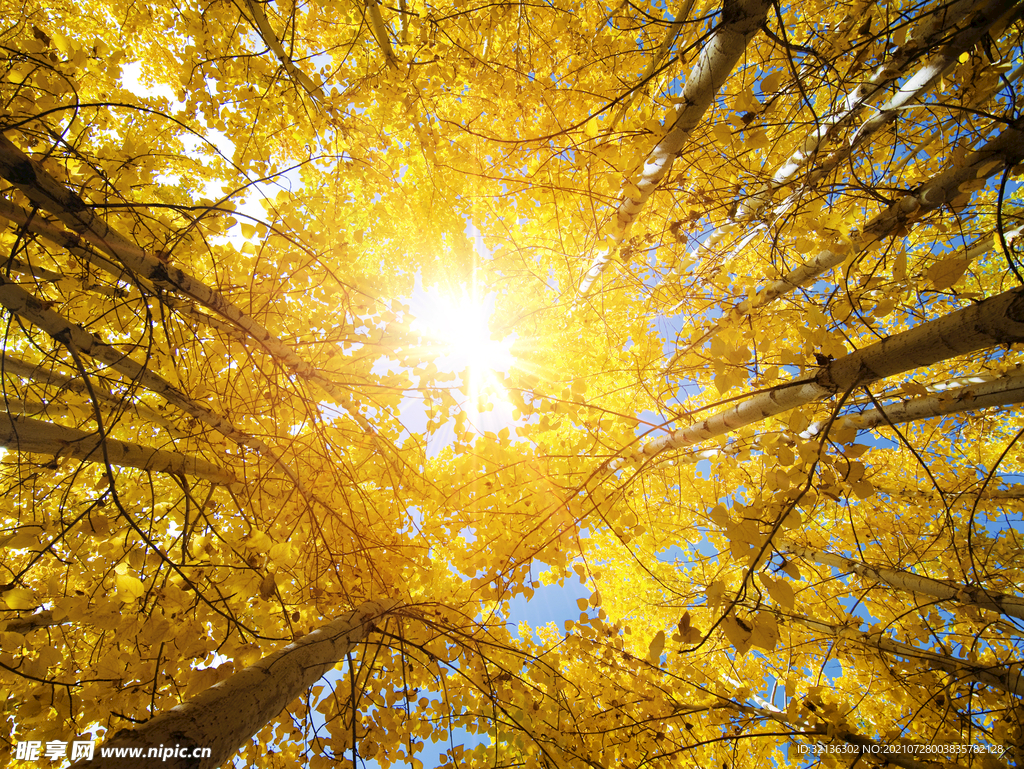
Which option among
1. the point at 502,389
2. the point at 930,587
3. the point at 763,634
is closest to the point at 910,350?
the point at 763,634

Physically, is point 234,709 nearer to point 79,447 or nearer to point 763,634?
point 79,447

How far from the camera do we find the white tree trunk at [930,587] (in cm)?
197

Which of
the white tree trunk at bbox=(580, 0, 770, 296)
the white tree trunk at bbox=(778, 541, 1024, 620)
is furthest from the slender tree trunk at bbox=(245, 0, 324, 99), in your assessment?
the white tree trunk at bbox=(778, 541, 1024, 620)

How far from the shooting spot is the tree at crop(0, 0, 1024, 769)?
145 cm

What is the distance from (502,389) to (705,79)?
1784 mm

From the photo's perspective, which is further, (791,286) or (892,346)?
(791,286)

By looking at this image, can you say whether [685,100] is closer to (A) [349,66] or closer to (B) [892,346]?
(B) [892,346]

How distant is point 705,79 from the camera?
1.53m

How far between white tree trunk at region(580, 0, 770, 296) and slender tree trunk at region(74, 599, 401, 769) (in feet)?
A: 7.82

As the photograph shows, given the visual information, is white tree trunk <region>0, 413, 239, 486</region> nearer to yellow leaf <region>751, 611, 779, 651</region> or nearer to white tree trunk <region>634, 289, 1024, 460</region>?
yellow leaf <region>751, 611, 779, 651</region>

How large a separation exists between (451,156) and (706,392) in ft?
13.3

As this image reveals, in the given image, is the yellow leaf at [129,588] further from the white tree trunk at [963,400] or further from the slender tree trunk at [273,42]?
the white tree trunk at [963,400]

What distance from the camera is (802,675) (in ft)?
12.9

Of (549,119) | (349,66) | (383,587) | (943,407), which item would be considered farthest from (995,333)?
(349,66)
